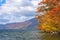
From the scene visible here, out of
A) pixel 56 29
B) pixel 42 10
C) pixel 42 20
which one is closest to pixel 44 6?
pixel 42 10

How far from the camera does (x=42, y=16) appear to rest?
6956 cm

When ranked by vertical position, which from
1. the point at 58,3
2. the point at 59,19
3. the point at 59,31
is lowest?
the point at 59,31

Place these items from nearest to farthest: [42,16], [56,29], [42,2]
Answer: [42,2] → [56,29] → [42,16]

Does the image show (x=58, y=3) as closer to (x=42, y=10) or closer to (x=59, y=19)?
(x=59, y=19)

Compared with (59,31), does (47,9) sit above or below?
above

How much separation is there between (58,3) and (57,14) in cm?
206

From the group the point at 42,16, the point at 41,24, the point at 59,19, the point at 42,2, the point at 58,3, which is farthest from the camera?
the point at 41,24

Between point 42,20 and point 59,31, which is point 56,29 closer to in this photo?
point 59,31

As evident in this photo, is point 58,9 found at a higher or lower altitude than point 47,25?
higher

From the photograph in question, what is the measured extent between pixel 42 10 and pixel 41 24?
15178 mm

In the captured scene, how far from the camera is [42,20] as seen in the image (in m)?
→ 72.6

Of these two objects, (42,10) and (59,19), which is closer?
(59,19)

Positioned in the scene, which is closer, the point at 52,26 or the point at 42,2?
the point at 42,2

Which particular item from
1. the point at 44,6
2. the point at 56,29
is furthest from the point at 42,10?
the point at 56,29
